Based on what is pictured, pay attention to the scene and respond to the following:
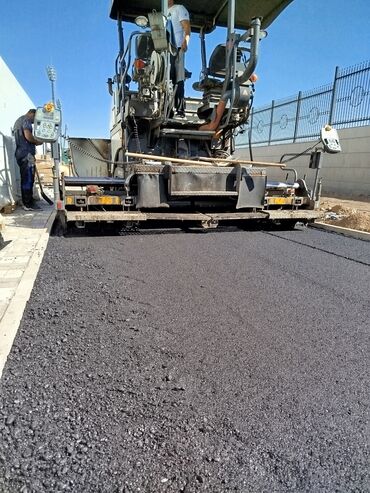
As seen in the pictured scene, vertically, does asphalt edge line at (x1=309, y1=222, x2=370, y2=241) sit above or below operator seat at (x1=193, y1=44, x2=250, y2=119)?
below

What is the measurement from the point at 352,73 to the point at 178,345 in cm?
1145

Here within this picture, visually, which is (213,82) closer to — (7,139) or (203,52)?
(203,52)

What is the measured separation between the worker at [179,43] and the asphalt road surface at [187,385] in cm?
357

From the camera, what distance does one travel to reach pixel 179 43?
559 centimetres

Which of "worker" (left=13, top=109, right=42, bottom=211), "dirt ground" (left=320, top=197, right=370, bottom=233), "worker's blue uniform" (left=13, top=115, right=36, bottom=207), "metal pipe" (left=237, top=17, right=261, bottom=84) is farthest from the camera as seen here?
"worker's blue uniform" (left=13, top=115, right=36, bottom=207)

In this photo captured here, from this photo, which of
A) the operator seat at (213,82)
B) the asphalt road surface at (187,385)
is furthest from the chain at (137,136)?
the asphalt road surface at (187,385)

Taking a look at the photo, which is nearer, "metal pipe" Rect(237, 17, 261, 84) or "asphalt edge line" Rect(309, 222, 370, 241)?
"metal pipe" Rect(237, 17, 261, 84)

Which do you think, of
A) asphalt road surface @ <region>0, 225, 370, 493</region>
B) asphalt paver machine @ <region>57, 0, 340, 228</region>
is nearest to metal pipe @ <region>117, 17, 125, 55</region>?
asphalt paver machine @ <region>57, 0, 340, 228</region>

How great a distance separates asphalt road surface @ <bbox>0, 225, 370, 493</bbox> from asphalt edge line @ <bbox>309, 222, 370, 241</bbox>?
244 cm

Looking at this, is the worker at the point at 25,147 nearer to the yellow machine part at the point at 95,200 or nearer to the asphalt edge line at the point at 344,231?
the yellow machine part at the point at 95,200

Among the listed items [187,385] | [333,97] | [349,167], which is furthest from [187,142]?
[333,97]

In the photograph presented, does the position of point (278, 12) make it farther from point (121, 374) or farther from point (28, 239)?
point (121, 374)

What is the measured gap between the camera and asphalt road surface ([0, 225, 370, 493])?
136cm

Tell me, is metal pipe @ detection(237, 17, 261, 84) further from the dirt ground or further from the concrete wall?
the concrete wall
